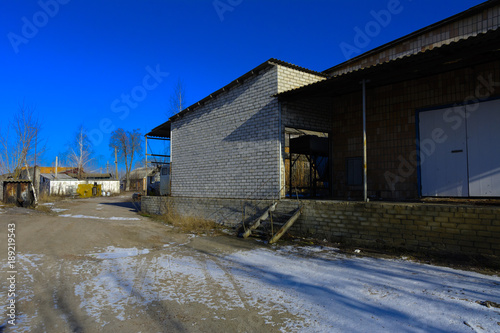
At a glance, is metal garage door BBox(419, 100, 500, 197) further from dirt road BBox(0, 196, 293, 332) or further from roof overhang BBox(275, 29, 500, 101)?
dirt road BBox(0, 196, 293, 332)

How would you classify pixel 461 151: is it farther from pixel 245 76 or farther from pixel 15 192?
pixel 15 192

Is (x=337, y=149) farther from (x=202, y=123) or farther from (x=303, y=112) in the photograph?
(x=202, y=123)

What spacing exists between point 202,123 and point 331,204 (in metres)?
7.99

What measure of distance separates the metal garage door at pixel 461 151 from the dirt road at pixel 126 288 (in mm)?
5886

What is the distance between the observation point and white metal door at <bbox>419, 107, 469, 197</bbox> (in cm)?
830

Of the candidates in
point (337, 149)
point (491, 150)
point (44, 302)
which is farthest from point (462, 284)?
point (337, 149)

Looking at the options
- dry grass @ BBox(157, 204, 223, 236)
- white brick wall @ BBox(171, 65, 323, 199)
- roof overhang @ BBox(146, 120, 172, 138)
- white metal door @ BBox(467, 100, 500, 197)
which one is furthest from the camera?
roof overhang @ BBox(146, 120, 172, 138)

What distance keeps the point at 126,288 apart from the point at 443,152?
877 centimetres

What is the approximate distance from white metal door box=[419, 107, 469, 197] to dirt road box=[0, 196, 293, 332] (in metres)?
5.76

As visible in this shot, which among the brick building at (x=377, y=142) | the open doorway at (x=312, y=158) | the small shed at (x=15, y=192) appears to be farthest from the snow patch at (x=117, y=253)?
the small shed at (x=15, y=192)

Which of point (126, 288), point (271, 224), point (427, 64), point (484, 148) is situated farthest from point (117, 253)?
point (484, 148)

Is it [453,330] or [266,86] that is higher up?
[266,86]

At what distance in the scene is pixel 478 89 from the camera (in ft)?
26.8

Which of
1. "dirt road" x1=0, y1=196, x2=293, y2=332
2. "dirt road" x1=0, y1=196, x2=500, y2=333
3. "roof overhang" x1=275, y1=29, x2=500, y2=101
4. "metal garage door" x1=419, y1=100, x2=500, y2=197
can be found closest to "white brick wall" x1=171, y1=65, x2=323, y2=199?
"roof overhang" x1=275, y1=29, x2=500, y2=101
